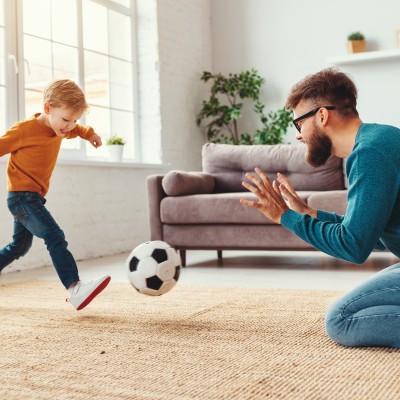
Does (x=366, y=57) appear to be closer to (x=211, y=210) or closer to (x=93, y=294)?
(x=211, y=210)

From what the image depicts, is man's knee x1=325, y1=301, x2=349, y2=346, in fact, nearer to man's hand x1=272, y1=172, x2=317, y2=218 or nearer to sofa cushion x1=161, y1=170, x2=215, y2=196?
man's hand x1=272, y1=172, x2=317, y2=218

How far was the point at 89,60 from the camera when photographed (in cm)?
519

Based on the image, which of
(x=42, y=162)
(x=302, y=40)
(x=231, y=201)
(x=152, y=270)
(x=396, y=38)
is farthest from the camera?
(x=302, y=40)

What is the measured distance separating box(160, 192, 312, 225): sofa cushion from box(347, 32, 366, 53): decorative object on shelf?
2.33 m

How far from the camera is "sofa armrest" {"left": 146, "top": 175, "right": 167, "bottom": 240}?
4258mm

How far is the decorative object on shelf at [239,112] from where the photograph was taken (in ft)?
20.1

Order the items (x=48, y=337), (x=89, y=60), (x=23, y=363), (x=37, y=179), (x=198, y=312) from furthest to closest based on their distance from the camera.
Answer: (x=89, y=60), (x=37, y=179), (x=198, y=312), (x=48, y=337), (x=23, y=363)

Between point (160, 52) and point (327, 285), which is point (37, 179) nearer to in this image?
point (327, 285)

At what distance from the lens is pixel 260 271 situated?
12.8ft

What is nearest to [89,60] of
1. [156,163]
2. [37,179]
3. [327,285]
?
[156,163]

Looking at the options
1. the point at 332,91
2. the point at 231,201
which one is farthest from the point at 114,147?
the point at 332,91

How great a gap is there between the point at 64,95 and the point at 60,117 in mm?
98

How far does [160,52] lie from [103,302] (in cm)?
341

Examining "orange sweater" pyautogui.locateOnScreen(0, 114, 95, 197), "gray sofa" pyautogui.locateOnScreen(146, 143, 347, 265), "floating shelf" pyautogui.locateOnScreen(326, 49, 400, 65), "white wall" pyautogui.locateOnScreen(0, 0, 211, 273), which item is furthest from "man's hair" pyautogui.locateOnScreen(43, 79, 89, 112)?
"floating shelf" pyautogui.locateOnScreen(326, 49, 400, 65)
